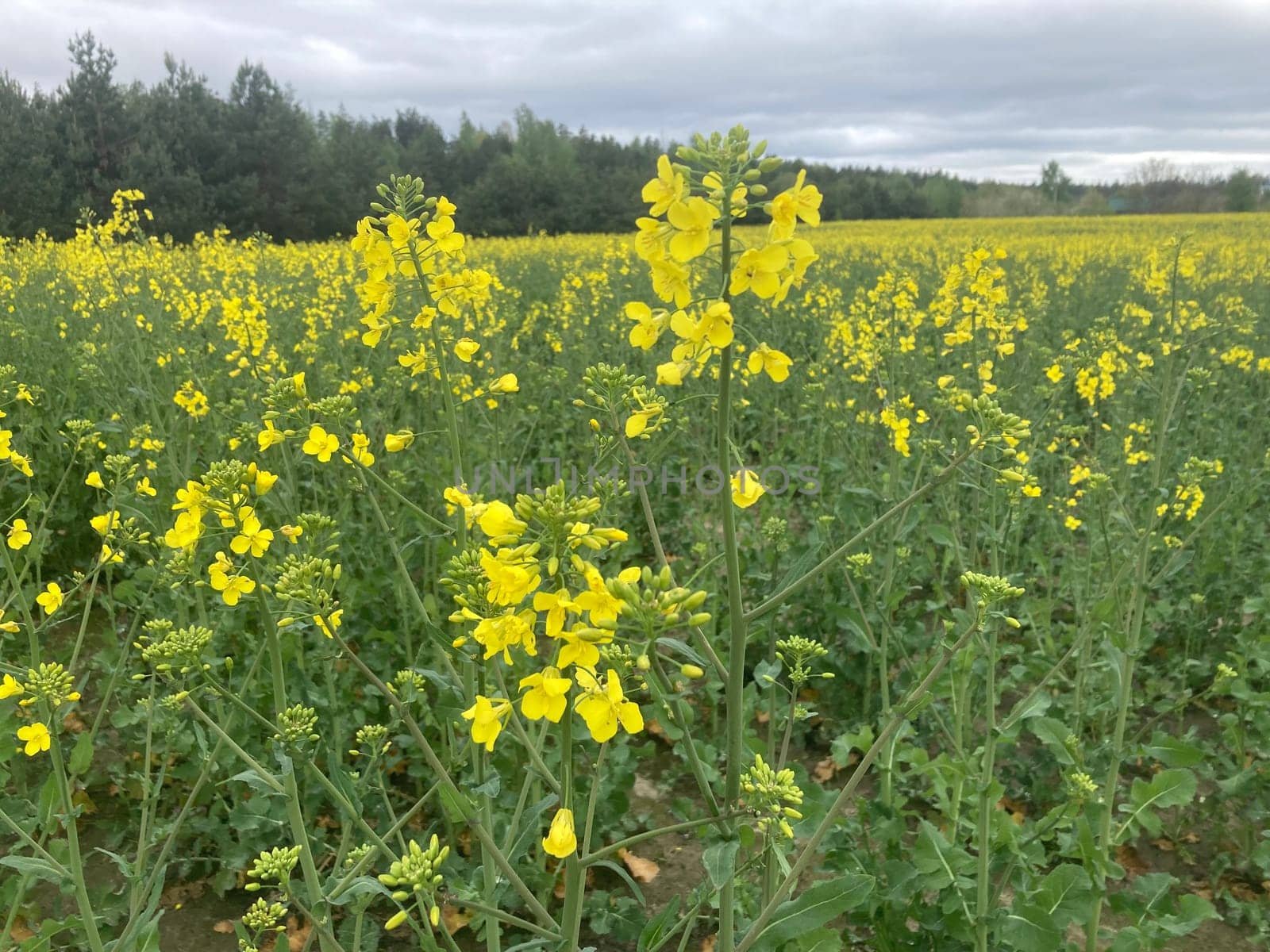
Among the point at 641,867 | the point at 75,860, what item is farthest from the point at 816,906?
the point at 75,860

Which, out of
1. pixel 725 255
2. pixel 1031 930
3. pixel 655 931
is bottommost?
pixel 1031 930

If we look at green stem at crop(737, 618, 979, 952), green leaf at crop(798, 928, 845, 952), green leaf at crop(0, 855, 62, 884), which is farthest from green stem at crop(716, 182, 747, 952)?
green leaf at crop(0, 855, 62, 884)

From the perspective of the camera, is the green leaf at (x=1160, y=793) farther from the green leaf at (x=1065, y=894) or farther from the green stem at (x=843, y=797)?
the green stem at (x=843, y=797)

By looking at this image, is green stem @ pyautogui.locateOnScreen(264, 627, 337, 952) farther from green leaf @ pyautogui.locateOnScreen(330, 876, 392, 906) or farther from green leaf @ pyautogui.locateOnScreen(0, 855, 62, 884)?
green leaf @ pyautogui.locateOnScreen(0, 855, 62, 884)

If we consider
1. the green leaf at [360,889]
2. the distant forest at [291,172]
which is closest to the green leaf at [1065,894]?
the green leaf at [360,889]

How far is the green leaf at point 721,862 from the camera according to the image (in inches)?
51.6

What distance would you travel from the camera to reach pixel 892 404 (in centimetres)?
417

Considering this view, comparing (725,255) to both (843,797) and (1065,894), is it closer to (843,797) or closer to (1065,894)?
(843,797)

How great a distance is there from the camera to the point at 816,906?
1.74m

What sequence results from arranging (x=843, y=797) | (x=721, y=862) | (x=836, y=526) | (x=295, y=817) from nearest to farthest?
(x=721, y=862), (x=843, y=797), (x=295, y=817), (x=836, y=526)

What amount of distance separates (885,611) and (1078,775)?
851 mm

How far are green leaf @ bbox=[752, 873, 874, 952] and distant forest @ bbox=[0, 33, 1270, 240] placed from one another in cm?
2259

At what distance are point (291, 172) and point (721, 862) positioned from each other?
41.5m

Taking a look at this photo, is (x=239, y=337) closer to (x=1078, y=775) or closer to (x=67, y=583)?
(x=67, y=583)
